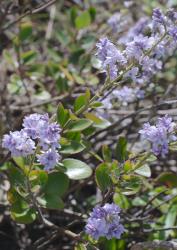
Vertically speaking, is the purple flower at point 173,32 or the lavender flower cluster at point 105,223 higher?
the purple flower at point 173,32

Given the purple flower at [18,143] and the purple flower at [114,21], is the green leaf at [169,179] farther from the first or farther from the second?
the purple flower at [114,21]

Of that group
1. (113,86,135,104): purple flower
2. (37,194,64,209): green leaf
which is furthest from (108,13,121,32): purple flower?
(37,194,64,209): green leaf

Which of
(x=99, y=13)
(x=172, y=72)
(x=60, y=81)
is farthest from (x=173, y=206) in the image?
(x=99, y=13)

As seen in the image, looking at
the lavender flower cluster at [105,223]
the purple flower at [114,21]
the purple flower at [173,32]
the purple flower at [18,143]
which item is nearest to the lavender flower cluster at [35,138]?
the purple flower at [18,143]

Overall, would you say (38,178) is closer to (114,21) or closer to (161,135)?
(161,135)

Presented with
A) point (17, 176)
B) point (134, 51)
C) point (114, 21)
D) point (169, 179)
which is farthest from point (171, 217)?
point (114, 21)

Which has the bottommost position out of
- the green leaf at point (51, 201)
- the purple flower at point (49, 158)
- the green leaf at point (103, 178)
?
the green leaf at point (51, 201)
